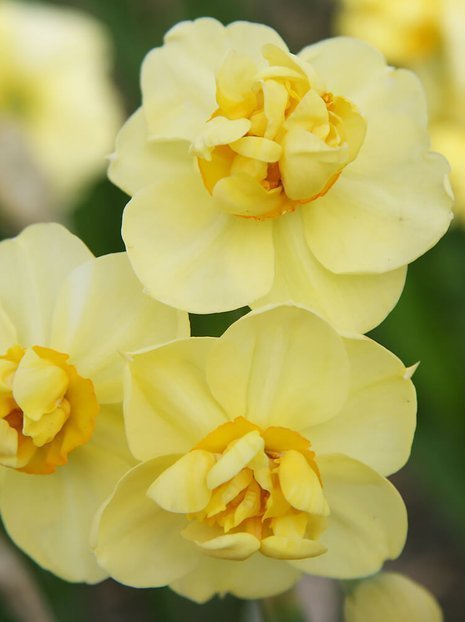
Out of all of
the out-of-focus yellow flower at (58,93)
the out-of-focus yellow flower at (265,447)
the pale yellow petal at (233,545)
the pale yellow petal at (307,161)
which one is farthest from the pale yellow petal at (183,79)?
the out-of-focus yellow flower at (58,93)

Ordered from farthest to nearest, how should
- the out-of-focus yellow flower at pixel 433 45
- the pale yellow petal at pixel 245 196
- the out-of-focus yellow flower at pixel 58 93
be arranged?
the out-of-focus yellow flower at pixel 58 93, the out-of-focus yellow flower at pixel 433 45, the pale yellow petal at pixel 245 196

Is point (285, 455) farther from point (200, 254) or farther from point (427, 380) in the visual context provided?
point (427, 380)

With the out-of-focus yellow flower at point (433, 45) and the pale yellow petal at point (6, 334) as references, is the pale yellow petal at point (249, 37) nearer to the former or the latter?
the pale yellow petal at point (6, 334)

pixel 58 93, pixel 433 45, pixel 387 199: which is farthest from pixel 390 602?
pixel 58 93

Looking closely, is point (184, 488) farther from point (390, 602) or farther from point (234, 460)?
point (390, 602)

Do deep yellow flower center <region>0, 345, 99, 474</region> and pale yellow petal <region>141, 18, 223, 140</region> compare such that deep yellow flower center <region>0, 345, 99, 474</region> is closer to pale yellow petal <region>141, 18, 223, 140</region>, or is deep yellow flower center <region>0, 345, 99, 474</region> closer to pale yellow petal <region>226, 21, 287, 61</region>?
pale yellow petal <region>141, 18, 223, 140</region>

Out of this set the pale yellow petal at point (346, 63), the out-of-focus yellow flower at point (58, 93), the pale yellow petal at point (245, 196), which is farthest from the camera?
the out-of-focus yellow flower at point (58, 93)
